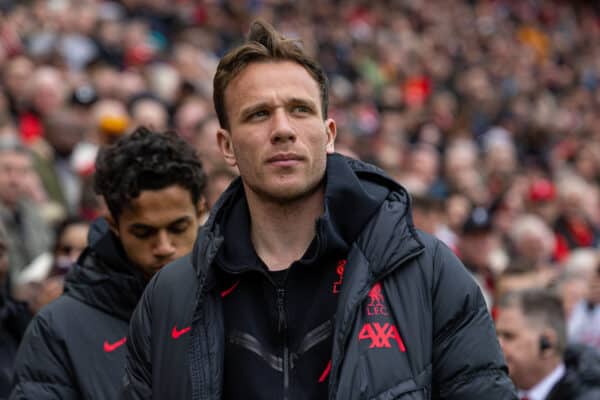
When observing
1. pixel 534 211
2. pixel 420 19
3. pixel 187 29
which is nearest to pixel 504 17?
pixel 420 19

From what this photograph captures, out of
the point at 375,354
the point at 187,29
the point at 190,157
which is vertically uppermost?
the point at 187,29

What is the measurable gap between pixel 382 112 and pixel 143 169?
1177 cm

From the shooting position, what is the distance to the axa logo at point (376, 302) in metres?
2.40

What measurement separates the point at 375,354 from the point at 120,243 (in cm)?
147

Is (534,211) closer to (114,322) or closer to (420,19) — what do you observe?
(114,322)

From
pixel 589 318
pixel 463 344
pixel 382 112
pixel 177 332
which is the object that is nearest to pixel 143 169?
pixel 177 332

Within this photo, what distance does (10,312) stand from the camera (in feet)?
13.0

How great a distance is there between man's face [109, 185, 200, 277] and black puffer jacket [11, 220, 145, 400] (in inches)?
2.0

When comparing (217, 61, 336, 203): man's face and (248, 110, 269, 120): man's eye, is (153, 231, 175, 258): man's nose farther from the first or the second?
(248, 110, 269, 120): man's eye

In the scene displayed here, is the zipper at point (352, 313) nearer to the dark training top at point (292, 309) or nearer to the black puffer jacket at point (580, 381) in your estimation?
the dark training top at point (292, 309)

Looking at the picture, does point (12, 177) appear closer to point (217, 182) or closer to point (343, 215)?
point (217, 182)

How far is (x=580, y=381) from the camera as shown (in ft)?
13.6

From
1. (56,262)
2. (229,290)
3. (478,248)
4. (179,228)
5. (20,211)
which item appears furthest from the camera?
(478,248)

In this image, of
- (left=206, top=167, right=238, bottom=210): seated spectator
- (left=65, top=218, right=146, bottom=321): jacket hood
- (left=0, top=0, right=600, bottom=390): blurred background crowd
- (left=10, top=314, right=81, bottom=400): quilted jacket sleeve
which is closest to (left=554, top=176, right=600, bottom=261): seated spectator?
(left=0, top=0, right=600, bottom=390): blurred background crowd
